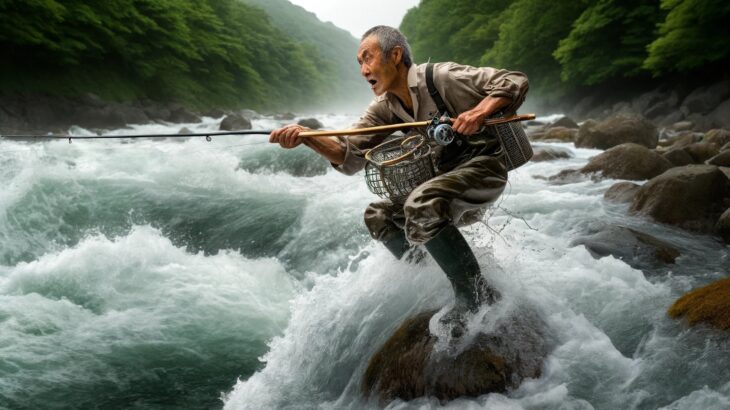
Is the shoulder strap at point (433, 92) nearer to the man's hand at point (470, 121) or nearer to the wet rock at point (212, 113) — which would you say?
the man's hand at point (470, 121)

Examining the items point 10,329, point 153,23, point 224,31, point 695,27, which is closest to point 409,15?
point 224,31

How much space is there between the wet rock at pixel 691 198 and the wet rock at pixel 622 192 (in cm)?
92

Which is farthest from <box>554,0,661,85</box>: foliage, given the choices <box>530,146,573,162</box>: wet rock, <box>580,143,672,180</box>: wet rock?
<box>580,143,672,180</box>: wet rock

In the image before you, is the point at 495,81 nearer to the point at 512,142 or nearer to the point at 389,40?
the point at 512,142

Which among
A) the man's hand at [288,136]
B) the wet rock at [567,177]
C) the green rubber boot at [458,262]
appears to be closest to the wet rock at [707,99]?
the wet rock at [567,177]

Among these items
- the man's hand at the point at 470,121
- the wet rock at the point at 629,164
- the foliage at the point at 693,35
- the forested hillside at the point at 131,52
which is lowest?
the wet rock at the point at 629,164

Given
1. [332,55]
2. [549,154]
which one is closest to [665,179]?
[549,154]

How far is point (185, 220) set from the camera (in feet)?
32.5

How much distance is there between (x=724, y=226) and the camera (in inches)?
285

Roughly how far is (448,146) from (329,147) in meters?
0.76

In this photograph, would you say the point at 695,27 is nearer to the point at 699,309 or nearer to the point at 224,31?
the point at 699,309

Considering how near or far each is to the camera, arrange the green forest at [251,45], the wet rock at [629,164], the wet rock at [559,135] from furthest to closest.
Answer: the green forest at [251,45] < the wet rock at [559,135] < the wet rock at [629,164]

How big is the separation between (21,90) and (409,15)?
61545 millimetres

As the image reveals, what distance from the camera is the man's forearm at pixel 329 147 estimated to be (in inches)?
146
